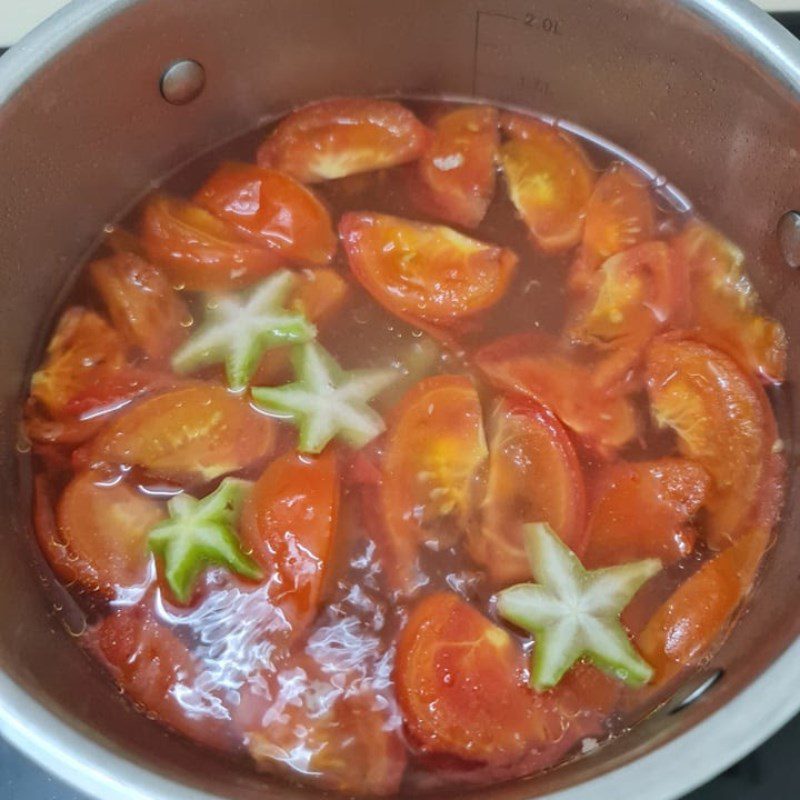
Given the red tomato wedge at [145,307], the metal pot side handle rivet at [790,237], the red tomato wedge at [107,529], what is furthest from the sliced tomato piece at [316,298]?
the metal pot side handle rivet at [790,237]

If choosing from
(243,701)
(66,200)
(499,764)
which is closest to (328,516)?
(243,701)

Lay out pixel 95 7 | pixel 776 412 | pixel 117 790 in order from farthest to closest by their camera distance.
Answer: pixel 776 412 → pixel 95 7 → pixel 117 790

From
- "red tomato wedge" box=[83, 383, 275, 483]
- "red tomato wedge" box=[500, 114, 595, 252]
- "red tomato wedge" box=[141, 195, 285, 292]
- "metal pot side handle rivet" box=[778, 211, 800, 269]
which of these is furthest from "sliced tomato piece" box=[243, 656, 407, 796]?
"metal pot side handle rivet" box=[778, 211, 800, 269]

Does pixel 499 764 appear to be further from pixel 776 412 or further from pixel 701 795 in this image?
pixel 776 412

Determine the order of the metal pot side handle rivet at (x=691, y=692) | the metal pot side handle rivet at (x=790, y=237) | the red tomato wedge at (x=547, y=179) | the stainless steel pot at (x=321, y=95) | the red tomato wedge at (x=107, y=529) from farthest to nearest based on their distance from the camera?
the red tomato wedge at (x=547, y=179) < the metal pot side handle rivet at (x=790, y=237) < the red tomato wedge at (x=107, y=529) < the metal pot side handle rivet at (x=691, y=692) < the stainless steel pot at (x=321, y=95)

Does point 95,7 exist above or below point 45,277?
above

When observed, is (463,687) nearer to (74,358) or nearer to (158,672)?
(158,672)

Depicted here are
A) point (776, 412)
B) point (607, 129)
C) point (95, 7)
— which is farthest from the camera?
point (607, 129)

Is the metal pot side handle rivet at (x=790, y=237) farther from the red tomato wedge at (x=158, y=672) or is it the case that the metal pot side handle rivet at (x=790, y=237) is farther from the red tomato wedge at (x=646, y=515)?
the red tomato wedge at (x=158, y=672)
